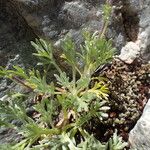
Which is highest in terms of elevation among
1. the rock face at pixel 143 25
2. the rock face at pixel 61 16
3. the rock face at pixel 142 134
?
the rock face at pixel 61 16

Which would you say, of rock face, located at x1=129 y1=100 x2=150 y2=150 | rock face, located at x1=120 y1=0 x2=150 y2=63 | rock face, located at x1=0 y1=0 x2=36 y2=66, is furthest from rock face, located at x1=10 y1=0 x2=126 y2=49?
rock face, located at x1=129 y1=100 x2=150 y2=150

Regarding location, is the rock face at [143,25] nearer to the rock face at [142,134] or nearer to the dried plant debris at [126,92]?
the dried plant debris at [126,92]

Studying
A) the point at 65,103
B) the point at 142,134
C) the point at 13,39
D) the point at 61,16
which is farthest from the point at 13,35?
the point at 142,134

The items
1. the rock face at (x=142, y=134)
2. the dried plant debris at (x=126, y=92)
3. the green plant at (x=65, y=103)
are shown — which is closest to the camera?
the rock face at (x=142, y=134)

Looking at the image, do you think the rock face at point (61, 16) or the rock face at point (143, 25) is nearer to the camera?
the rock face at point (61, 16)

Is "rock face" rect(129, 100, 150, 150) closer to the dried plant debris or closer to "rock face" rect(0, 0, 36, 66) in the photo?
the dried plant debris

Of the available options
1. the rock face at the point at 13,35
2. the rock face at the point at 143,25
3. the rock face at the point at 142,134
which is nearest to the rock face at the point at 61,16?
the rock face at the point at 13,35

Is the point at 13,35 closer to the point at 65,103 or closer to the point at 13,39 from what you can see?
the point at 13,39
